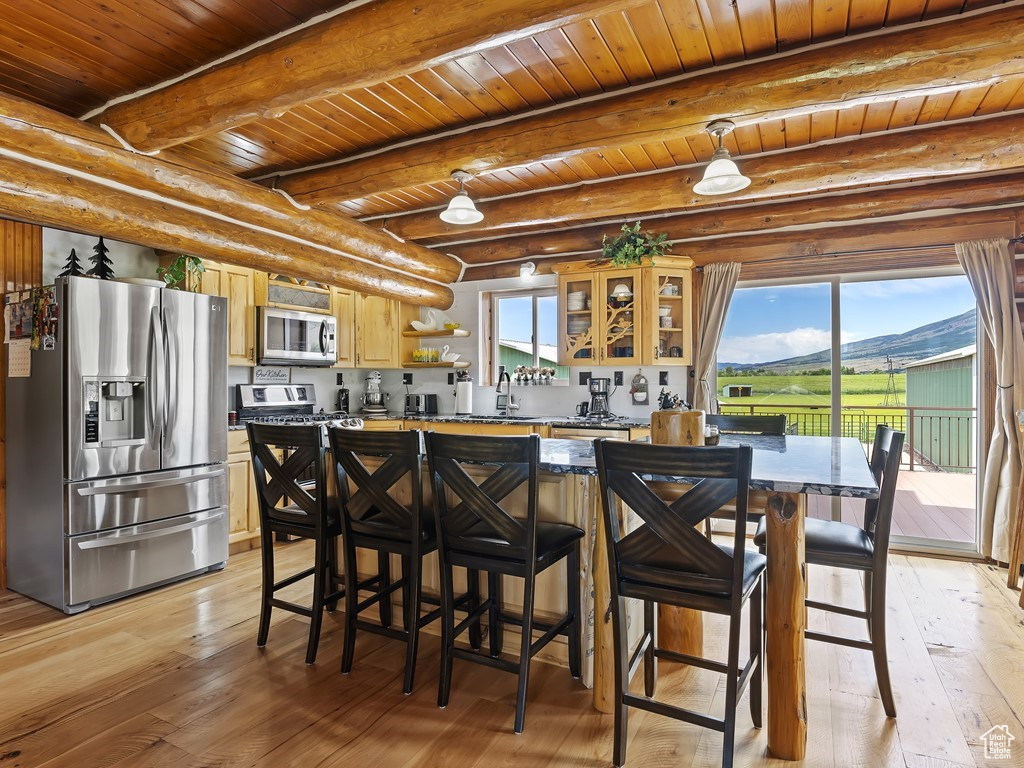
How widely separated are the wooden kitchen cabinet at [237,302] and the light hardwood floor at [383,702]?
2043 mm

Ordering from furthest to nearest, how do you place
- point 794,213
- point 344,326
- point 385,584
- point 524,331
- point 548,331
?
point 524,331, point 548,331, point 344,326, point 794,213, point 385,584

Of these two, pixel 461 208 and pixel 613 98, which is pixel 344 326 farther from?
pixel 613 98

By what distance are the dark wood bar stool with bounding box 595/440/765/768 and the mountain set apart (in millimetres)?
3276

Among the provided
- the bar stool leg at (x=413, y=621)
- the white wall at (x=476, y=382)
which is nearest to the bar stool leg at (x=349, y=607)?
the bar stool leg at (x=413, y=621)

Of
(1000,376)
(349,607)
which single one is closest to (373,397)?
(349,607)

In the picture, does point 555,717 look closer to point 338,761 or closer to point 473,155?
point 338,761

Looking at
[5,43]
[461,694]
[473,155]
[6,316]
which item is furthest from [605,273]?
[6,316]

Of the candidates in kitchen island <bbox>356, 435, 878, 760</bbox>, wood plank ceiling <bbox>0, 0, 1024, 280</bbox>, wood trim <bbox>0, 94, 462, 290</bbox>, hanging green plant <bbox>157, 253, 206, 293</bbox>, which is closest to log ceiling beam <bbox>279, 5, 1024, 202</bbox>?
wood plank ceiling <bbox>0, 0, 1024, 280</bbox>

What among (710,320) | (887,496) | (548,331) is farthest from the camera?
(548,331)

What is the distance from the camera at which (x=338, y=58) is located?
2.17m

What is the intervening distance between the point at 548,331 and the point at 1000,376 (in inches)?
139

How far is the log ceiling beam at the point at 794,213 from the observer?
149 inches

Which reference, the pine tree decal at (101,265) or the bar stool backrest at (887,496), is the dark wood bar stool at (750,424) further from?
the pine tree decal at (101,265)

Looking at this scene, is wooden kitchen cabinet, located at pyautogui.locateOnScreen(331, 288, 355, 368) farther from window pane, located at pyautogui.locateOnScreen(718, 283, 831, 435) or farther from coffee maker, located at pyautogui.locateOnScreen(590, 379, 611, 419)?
window pane, located at pyautogui.locateOnScreen(718, 283, 831, 435)
